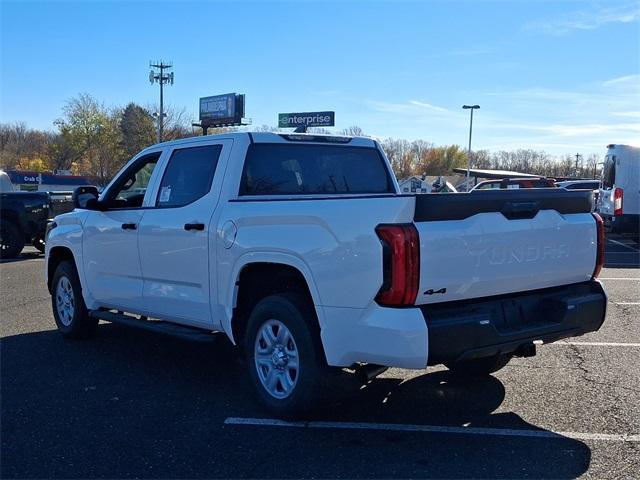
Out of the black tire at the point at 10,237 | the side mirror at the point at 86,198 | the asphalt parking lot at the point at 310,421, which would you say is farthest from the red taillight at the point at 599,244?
the black tire at the point at 10,237

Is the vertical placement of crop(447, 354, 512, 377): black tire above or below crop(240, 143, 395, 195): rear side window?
below

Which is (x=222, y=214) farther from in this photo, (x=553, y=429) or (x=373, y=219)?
(x=553, y=429)

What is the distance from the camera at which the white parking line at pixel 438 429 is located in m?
4.21

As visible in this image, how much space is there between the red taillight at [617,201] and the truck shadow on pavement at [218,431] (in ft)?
44.0

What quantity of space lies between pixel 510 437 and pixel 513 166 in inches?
4262

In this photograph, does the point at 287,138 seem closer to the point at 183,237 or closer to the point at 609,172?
the point at 183,237

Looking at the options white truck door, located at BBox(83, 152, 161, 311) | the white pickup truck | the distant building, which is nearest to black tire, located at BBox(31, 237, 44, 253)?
white truck door, located at BBox(83, 152, 161, 311)

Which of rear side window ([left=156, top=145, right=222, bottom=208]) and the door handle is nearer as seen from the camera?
the door handle

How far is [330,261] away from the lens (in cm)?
402

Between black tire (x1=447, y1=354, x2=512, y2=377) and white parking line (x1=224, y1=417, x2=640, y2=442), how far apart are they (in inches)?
39.2

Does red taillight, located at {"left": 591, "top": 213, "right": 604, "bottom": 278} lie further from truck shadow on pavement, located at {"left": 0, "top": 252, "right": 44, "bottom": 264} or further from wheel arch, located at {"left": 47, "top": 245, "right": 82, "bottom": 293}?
truck shadow on pavement, located at {"left": 0, "top": 252, "right": 44, "bottom": 264}

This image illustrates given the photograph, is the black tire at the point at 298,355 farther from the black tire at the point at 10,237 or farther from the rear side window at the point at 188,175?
the black tire at the point at 10,237

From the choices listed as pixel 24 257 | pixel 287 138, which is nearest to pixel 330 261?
pixel 287 138

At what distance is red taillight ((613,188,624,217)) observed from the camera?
17109 millimetres
